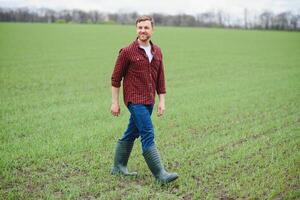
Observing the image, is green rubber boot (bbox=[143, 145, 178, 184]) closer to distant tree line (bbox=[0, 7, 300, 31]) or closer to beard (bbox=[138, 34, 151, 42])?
beard (bbox=[138, 34, 151, 42])

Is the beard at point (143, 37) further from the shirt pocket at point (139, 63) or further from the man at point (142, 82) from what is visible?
the shirt pocket at point (139, 63)

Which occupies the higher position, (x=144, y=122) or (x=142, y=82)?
(x=142, y=82)

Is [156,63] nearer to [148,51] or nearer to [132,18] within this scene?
[148,51]

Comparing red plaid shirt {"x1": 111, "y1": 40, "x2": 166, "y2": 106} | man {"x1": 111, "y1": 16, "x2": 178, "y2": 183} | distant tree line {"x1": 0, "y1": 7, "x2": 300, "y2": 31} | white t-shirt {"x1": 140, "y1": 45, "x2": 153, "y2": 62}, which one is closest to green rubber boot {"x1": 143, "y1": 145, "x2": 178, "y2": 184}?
man {"x1": 111, "y1": 16, "x2": 178, "y2": 183}

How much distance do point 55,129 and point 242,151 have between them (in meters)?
3.76

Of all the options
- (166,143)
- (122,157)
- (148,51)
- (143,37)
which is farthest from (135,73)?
(166,143)

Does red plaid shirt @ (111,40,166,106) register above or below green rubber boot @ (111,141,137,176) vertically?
above

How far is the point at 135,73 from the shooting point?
548cm

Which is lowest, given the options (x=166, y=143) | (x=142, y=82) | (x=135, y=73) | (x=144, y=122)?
(x=166, y=143)

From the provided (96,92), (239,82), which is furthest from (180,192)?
(239,82)

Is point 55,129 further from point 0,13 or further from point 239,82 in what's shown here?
point 0,13

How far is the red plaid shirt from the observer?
5414 millimetres

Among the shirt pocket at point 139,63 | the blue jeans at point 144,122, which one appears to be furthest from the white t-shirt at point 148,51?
the blue jeans at point 144,122

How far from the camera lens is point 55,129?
8.43 metres
